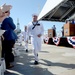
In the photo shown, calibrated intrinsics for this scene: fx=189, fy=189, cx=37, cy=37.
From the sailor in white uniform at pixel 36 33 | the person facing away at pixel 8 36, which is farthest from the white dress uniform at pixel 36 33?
the person facing away at pixel 8 36

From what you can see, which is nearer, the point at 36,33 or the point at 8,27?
the point at 8,27

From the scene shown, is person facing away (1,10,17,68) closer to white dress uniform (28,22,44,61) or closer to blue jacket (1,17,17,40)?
blue jacket (1,17,17,40)

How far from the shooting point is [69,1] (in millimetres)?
20734

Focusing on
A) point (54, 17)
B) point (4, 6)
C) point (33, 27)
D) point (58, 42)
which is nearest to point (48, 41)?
point (58, 42)

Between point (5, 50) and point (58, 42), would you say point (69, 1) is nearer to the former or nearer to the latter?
point (58, 42)

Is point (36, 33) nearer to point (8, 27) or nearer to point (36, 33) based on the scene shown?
point (36, 33)

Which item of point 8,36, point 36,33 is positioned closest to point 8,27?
point 8,36

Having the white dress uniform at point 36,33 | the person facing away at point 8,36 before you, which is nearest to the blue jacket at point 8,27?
the person facing away at point 8,36

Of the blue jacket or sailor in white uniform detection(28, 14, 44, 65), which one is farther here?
sailor in white uniform detection(28, 14, 44, 65)

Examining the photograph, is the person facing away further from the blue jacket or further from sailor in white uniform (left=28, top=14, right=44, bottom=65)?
sailor in white uniform (left=28, top=14, right=44, bottom=65)

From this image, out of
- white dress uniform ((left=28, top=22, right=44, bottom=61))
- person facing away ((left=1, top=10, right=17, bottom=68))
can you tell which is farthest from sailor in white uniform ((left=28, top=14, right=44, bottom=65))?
person facing away ((left=1, top=10, right=17, bottom=68))

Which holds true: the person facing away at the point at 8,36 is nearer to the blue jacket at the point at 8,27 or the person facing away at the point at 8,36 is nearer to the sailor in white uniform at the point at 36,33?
the blue jacket at the point at 8,27

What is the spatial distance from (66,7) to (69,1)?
224 cm

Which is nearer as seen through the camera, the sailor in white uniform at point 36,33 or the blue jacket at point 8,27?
the blue jacket at point 8,27
